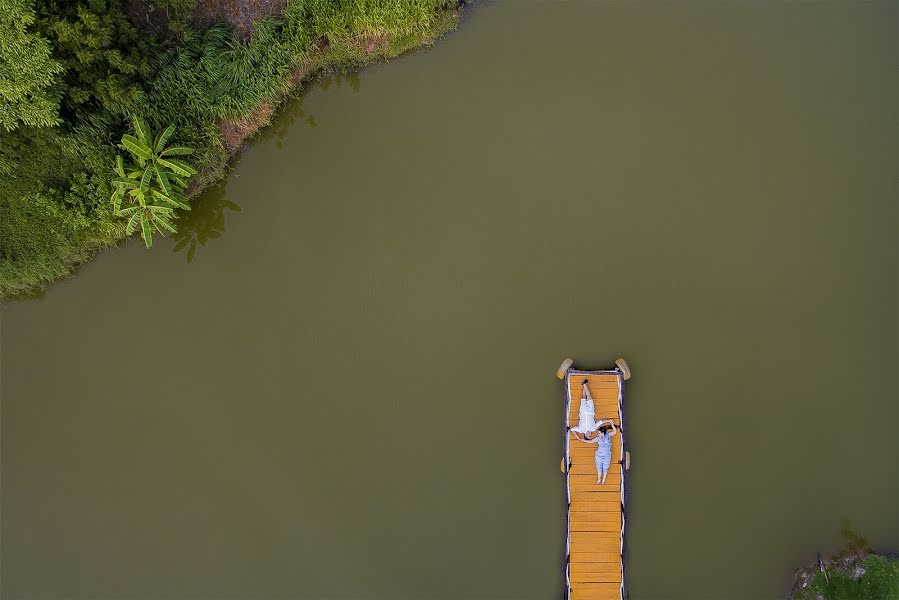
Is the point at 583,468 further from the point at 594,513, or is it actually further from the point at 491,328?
the point at 491,328

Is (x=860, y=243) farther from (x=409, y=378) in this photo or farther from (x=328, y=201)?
(x=328, y=201)

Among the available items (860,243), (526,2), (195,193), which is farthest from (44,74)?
(860,243)

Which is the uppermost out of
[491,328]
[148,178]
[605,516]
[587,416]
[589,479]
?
[148,178]

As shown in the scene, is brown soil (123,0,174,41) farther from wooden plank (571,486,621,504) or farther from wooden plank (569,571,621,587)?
wooden plank (569,571,621,587)

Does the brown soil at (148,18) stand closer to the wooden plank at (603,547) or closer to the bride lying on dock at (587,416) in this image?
the bride lying on dock at (587,416)

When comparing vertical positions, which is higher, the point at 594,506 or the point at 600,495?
the point at 600,495

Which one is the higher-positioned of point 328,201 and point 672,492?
point 328,201

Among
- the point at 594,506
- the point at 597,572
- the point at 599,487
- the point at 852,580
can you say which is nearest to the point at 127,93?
the point at 599,487
